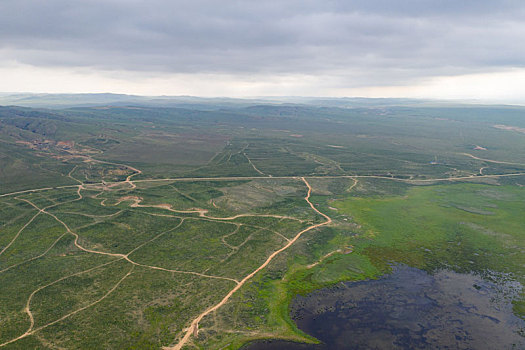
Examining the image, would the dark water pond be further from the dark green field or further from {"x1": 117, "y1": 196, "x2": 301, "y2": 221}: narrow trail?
{"x1": 117, "y1": 196, "x2": 301, "y2": 221}: narrow trail

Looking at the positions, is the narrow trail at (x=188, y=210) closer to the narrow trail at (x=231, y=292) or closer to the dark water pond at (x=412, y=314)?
the narrow trail at (x=231, y=292)

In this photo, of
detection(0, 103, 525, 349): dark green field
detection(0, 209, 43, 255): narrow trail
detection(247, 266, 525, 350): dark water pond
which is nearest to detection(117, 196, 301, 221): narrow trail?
detection(0, 103, 525, 349): dark green field

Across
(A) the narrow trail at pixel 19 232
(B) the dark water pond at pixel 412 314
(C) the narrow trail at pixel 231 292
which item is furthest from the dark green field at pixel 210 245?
(B) the dark water pond at pixel 412 314

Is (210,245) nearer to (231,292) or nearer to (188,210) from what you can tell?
(231,292)

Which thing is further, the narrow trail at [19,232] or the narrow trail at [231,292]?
the narrow trail at [19,232]

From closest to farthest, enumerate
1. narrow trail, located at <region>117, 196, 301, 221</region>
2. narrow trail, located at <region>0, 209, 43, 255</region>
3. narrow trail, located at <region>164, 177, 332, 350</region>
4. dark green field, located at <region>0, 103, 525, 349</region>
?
1. narrow trail, located at <region>164, 177, 332, 350</region>
2. dark green field, located at <region>0, 103, 525, 349</region>
3. narrow trail, located at <region>0, 209, 43, 255</region>
4. narrow trail, located at <region>117, 196, 301, 221</region>

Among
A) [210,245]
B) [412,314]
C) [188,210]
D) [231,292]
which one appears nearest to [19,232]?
[188,210]

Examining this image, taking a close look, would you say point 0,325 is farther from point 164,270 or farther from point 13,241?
point 13,241

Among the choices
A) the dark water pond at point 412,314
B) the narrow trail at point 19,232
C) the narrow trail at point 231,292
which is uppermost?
the narrow trail at point 19,232

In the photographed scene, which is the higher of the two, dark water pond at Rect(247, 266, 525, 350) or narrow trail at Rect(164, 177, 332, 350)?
narrow trail at Rect(164, 177, 332, 350)
